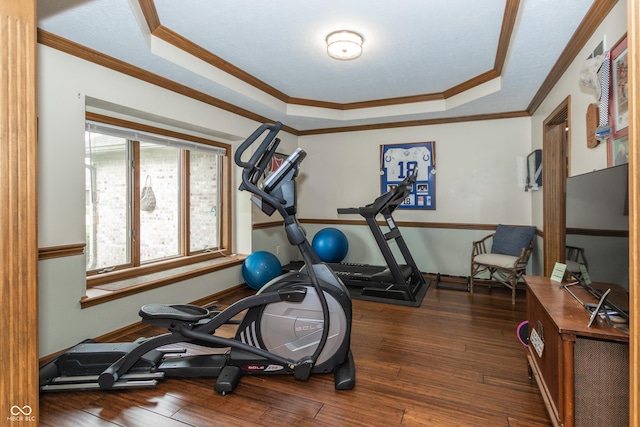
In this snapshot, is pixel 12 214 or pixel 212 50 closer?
pixel 12 214

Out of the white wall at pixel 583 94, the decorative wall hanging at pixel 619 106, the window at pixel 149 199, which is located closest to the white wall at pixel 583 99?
the white wall at pixel 583 94

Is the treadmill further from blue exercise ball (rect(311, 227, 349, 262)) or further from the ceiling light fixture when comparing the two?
the ceiling light fixture

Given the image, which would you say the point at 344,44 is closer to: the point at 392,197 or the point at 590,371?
the point at 392,197

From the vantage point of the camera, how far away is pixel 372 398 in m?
2.01

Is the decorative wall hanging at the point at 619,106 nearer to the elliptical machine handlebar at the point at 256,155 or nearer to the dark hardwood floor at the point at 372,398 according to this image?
the dark hardwood floor at the point at 372,398

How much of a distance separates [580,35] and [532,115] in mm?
2154

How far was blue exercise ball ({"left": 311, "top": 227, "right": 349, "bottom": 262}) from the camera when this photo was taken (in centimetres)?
506

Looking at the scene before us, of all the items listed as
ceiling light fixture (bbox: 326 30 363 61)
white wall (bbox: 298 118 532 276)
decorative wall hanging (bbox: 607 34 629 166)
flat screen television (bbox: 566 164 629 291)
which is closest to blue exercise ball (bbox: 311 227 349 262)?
white wall (bbox: 298 118 532 276)

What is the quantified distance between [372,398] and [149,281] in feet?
7.70

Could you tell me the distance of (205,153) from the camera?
4.23m

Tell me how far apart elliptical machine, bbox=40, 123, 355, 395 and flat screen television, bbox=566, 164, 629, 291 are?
137cm

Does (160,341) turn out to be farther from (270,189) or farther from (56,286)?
(270,189)

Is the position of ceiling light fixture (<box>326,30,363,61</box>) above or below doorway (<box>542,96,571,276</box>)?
above

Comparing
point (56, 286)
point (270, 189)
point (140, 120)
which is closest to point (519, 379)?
point (270, 189)
